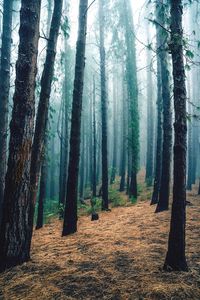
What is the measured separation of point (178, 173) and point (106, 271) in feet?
6.77

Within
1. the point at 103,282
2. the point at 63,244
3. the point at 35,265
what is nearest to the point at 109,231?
the point at 63,244

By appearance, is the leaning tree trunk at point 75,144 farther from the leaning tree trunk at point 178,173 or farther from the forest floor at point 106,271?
the leaning tree trunk at point 178,173

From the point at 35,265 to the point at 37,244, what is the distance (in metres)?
2.34

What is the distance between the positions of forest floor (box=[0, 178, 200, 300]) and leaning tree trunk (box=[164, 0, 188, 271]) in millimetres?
276

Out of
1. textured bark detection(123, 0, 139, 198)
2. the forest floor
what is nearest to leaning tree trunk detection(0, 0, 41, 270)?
the forest floor

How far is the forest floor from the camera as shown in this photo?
412 centimetres

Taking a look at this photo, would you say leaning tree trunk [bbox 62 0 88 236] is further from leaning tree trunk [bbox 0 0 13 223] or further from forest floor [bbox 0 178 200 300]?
leaning tree trunk [bbox 0 0 13 223]

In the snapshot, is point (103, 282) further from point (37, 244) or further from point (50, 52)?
point (50, 52)

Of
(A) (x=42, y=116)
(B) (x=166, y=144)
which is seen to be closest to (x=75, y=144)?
(A) (x=42, y=116)

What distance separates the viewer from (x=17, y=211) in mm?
5605

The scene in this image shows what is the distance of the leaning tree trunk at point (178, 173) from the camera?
4.68 metres

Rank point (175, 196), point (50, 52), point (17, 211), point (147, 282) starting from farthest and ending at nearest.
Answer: point (50, 52) < point (17, 211) < point (175, 196) < point (147, 282)

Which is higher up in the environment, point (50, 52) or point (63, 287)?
point (50, 52)

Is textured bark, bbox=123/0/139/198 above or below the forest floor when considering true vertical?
above
